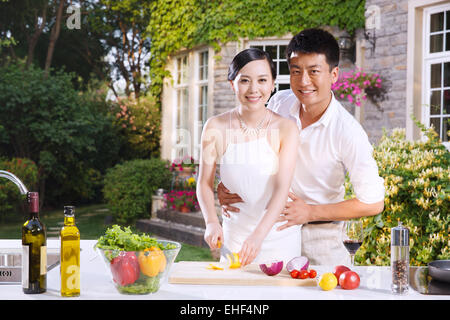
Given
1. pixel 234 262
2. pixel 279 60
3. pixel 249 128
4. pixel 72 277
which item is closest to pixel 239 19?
pixel 279 60

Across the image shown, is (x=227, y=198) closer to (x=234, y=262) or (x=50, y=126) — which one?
(x=234, y=262)

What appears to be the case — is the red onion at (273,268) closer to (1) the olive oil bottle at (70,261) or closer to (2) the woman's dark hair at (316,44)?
(1) the olive oil bottle at (70,261)

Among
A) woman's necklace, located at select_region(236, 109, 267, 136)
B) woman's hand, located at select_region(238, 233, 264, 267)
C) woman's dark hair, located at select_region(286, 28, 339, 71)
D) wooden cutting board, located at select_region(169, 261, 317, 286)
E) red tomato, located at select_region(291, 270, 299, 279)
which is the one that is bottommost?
wooden cutting board, located at select_region(169, 261, 317, 286)

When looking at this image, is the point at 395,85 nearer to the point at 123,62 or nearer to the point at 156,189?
the point at 156,189

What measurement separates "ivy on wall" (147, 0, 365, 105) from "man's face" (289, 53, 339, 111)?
563cm

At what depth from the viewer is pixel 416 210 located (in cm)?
342

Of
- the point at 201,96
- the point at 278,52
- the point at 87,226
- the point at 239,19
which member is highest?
the point at 239,19

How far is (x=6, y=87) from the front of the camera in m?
9.17

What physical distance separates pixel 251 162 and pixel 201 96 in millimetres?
7156

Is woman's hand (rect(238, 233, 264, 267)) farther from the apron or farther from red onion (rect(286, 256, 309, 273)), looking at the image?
the apron

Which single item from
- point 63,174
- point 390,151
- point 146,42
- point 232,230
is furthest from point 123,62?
point 232,230

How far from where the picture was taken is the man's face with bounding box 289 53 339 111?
A: 2.26m

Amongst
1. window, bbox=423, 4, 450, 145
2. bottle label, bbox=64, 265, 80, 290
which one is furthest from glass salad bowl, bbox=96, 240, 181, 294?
window, bbox=423, 4, 450, 145

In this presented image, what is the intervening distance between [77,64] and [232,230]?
13.6 m
